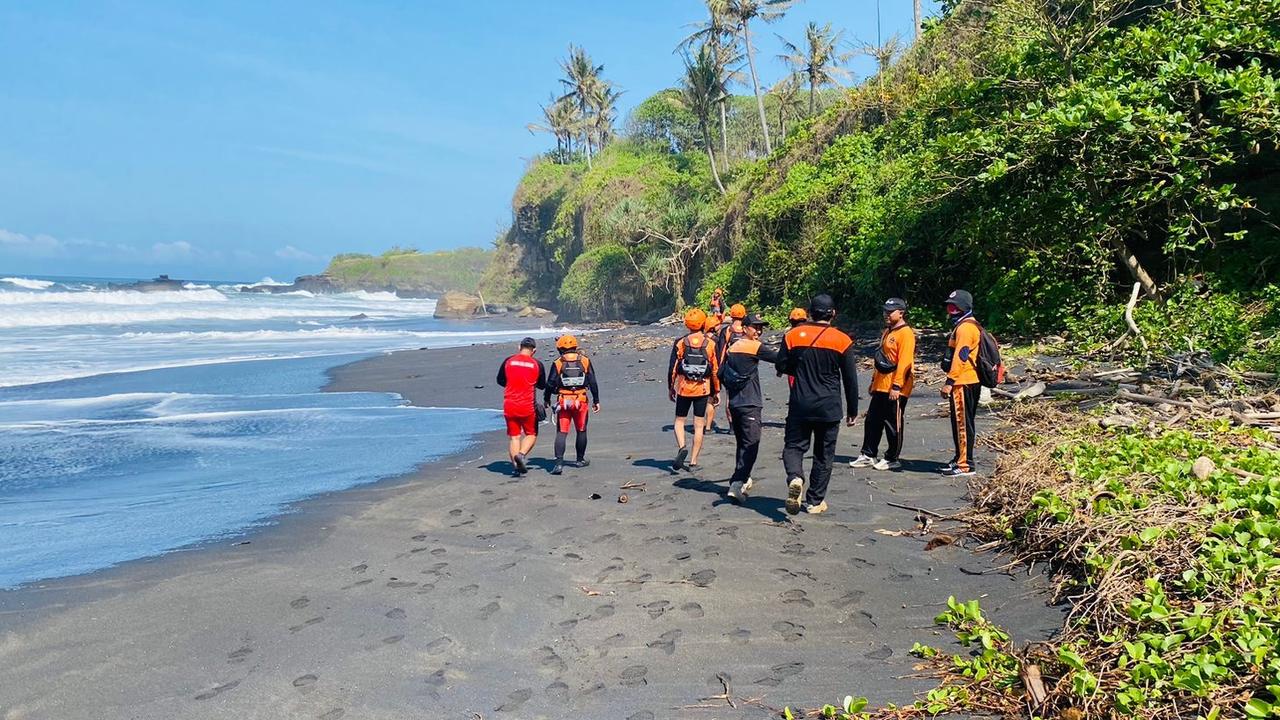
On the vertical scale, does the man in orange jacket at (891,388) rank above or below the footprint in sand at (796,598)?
above

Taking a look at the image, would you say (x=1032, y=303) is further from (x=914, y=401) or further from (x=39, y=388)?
(x=39, y=388)

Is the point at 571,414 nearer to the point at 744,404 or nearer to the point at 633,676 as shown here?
the point at 744,404

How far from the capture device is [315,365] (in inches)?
870

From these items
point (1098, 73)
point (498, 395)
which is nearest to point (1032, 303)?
point (1098, 73)

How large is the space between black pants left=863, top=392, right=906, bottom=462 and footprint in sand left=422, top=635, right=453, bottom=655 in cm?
471

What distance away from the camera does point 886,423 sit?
8008 millimetres

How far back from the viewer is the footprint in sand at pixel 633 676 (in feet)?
13.9

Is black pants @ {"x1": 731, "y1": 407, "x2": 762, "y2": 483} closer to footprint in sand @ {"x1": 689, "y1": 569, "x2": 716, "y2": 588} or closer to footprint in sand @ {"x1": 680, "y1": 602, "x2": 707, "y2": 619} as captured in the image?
footprint in sand @ {"x1": 689, "y1": 569, "x2": 716, "y2": 588}

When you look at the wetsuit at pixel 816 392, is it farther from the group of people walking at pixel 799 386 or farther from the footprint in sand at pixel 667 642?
the footprint in sand at pixel 667 642

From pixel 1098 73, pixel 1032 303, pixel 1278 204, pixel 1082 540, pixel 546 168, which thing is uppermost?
pixel 546 168

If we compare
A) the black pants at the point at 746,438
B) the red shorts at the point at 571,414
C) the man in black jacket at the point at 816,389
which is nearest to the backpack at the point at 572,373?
the red shorts at the point at 571,414

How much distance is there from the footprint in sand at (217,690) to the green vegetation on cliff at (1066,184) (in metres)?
8.99

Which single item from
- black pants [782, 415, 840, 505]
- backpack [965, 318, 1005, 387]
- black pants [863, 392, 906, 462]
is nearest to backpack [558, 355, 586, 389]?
black pants [782, 415, 840, 505]

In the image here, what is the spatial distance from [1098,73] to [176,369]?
2108 centimetres
